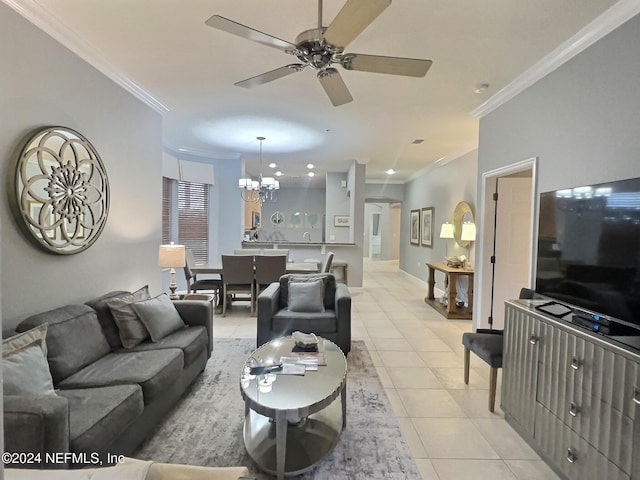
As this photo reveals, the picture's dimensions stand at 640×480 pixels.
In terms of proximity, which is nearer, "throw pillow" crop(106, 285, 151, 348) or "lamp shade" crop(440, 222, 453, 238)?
"throw pillow" crop(106, 285, 151, 348)

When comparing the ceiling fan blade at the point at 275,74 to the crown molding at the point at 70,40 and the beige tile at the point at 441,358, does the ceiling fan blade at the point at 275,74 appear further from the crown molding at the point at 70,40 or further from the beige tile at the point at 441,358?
the beige tile at the point at 441,358

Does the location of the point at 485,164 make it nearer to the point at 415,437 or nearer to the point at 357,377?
the point at 357,377

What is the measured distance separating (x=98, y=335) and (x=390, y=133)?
14.6 ft

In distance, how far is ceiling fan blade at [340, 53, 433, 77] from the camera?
6.85 feet

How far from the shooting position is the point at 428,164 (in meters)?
7.80

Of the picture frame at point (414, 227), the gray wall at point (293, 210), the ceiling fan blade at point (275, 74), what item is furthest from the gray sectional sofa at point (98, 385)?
the gray wall at point (293, 210)

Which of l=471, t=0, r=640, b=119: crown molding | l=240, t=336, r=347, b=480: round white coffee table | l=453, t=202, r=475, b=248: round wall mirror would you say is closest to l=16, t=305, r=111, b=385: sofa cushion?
l=240, t=336, r=347, b=480: round white coffee table

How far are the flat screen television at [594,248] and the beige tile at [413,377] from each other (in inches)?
50.1

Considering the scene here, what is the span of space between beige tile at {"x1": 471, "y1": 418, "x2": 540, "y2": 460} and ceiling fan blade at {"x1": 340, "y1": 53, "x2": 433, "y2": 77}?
8.04ft

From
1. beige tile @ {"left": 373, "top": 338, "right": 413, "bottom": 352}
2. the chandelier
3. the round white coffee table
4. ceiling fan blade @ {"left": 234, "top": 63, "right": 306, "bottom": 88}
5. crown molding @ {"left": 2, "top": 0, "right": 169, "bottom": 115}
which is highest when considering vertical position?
crown molding @ {"left": 2, "top": 0, "right": 169, "bottom": 115}

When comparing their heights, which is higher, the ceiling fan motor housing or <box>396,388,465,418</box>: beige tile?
the ceiling fan motor housing

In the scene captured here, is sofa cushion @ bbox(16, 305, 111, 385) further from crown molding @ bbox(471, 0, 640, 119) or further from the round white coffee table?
crown molding @ bbox(471, 0, 640, 119)

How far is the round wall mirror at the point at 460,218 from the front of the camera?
5.96m

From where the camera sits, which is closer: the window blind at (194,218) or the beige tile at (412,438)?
the beige tile at (412,438)
